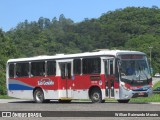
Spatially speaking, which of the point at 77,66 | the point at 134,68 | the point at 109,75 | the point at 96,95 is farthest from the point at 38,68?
the point at 134,68

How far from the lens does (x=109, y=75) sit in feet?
81.8

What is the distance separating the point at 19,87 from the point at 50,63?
10.2ft

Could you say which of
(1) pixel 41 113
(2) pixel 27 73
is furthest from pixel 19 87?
(1) pixel 41 113

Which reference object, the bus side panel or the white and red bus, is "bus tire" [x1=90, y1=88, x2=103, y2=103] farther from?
the bus side panel

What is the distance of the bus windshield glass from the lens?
80.8 feet

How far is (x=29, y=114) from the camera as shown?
9.27m

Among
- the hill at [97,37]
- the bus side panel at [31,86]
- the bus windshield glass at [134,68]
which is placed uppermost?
the hill at [97,37]

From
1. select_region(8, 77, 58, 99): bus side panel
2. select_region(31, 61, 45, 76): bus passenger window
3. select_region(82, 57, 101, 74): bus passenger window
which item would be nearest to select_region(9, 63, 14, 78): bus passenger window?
select_region(8, 77, 58, 99): bus side panel

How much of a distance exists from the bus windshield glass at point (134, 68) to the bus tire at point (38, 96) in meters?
6.20

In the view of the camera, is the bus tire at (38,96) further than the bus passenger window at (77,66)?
Yes

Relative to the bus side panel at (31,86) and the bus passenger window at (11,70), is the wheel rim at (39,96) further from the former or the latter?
the bus passenger window at (11,70)

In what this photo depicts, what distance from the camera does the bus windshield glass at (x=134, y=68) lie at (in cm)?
2462

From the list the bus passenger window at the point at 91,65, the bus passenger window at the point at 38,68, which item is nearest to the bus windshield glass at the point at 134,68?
the bus passenger window at the point at 91,65

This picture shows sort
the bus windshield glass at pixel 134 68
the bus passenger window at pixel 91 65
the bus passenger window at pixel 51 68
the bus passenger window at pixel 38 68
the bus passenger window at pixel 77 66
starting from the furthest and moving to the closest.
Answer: the bus passenger window at pixel 38 68, the bus passenger window at pixel 51 68, the bus passenger window at pixel 77 66, the bus passenger window at pixel 91 65, the bus windshield glass at pixel 134 68
